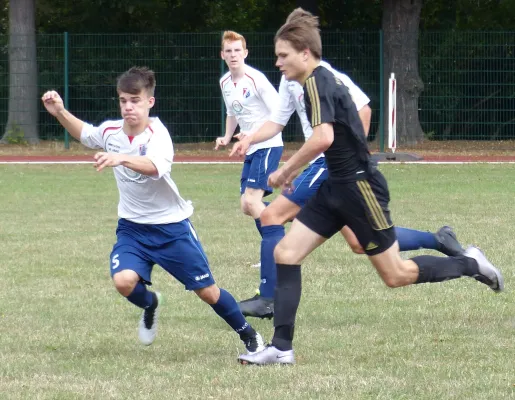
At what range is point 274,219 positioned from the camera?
7453 millimetres

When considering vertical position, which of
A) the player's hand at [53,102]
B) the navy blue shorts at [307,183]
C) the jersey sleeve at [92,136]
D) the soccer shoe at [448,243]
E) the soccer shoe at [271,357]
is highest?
the player's hand at [53,102]

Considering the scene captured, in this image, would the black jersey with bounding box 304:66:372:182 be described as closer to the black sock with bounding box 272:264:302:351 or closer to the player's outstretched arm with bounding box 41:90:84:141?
the black sock with bounding box 272:264:302:351

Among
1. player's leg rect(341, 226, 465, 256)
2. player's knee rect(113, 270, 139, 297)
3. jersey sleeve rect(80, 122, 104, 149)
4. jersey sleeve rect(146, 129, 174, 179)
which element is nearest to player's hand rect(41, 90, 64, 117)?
jersey sleeve rect(80, 122, 104, 149)

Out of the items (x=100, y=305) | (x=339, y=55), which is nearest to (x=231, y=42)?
(x=100, y=305)

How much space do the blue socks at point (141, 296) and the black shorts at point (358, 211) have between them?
3.31ft

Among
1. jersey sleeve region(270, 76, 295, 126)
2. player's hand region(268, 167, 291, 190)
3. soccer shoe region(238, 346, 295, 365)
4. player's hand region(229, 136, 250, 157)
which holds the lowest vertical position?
soccer shoe region(238, 346, 295, 365)

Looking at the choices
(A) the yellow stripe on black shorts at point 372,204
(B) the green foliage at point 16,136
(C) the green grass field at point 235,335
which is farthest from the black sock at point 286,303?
(B) the green foliage at point 16,136

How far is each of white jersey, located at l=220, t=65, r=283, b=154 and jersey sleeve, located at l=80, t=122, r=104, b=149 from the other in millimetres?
2609

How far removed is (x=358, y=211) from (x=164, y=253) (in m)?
1.13

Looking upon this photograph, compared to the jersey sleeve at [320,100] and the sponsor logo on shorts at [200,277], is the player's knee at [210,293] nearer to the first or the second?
the sponsor logo on shorts at [200,277]

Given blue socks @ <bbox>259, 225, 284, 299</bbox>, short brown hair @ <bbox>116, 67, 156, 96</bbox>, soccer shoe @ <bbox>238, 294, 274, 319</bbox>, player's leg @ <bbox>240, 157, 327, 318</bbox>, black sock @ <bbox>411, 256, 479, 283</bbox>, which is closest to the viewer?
short brown hair @ <bbox>116, 67, 156, 96</bbox>

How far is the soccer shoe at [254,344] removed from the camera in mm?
6160

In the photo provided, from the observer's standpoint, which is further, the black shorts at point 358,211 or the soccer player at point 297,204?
the soccer player at point 297,204

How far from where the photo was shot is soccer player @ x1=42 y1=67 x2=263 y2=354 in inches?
242
